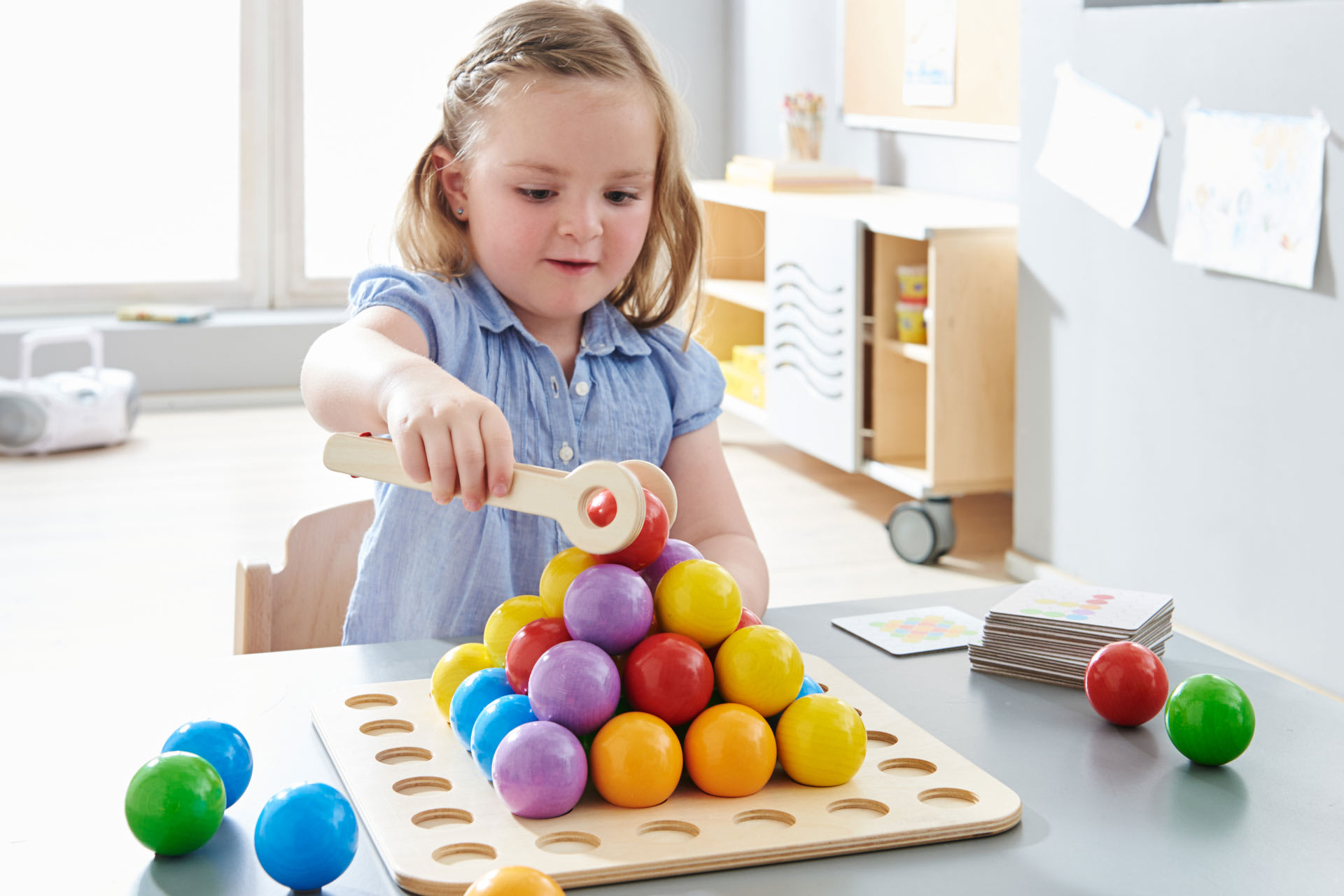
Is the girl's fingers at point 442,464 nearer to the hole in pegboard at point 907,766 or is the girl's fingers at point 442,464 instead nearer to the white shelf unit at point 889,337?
the hole in pegboard at point 907,766

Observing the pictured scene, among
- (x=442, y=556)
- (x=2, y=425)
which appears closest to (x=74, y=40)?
(x=2, y=425)

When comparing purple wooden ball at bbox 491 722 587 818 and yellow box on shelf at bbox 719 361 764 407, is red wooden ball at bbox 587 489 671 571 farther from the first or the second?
yellow box on shelf at bbox 719 361 764 407

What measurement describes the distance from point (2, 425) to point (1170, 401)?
2.95 m

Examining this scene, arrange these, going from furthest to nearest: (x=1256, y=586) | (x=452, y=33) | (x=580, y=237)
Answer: (x=452, y=33) < (x=1256, y=586) < (x=580, y=237)

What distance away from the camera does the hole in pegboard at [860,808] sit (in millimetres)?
627

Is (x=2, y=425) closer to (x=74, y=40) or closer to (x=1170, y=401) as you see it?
(x=74, y=40)

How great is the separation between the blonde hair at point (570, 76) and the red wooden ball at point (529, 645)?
524 millimetres

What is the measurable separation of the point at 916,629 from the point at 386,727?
0.37 m

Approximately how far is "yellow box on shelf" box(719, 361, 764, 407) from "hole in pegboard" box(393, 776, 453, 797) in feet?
9.52

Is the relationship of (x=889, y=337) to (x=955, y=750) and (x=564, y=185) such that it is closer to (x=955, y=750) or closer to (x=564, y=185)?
(x=564, y=185)

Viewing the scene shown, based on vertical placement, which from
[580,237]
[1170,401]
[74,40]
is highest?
[74,40]

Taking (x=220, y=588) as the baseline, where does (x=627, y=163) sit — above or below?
above

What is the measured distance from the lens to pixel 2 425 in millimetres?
3627

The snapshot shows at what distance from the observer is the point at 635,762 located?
62 centimetres
